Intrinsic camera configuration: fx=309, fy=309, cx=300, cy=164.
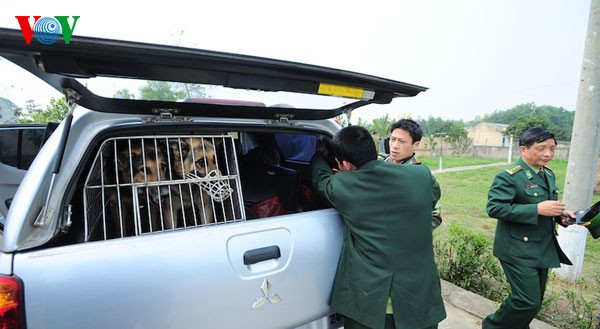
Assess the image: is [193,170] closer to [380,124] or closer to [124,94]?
[124,94]

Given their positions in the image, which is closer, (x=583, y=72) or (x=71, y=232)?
(x=71, y=232)

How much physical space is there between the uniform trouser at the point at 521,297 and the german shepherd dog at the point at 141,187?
99.8 inches

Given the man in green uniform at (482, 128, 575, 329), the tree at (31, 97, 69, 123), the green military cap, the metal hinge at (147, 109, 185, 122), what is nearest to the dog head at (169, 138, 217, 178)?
the metal hinge at (147, 109, 185, 122)

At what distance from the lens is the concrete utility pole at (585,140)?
320 cm

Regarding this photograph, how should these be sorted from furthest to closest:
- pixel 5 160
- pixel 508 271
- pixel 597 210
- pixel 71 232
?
1. pixel 5 160
2. pixel 508 271
3. pixel 597 210
4. pixel 71 232

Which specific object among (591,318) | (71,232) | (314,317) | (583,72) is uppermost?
Answer: (583,72)

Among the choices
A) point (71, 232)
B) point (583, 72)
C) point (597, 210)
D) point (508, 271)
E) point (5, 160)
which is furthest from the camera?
point (5, 160)

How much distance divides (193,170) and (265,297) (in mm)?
833

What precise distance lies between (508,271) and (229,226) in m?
2.32

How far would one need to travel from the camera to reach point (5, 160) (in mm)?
3707

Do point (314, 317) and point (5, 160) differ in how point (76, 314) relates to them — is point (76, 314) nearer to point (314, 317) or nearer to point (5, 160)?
point (314, 317)

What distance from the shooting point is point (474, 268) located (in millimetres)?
3402

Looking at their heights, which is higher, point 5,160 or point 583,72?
point 583,72

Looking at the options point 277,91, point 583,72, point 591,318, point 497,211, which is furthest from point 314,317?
point 583,72
